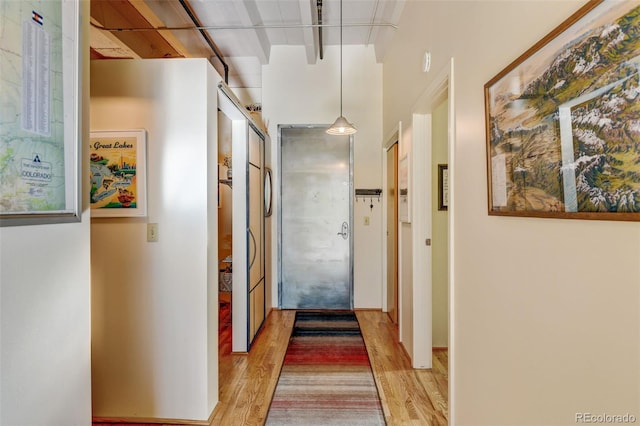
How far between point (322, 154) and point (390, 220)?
4.18ft

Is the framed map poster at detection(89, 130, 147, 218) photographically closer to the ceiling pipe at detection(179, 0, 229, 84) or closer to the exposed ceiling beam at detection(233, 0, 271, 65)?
the ceiling pipe at detection(179, 0, 229, 84)

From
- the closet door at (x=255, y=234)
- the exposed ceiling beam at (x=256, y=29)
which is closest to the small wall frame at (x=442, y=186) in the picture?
the closet door at (x=255, y=234)

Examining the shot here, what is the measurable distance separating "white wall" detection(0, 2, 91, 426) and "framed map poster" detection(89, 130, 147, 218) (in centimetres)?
93

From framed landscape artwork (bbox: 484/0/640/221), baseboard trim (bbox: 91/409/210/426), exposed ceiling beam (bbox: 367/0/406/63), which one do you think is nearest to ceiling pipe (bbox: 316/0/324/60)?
exposed ceiling beam (bbox: 367/0/406/63)

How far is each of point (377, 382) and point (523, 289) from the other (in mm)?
1651

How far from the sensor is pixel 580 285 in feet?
2.76

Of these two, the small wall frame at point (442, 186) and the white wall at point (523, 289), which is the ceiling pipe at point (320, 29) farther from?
the small wall frame at point (442, 186)

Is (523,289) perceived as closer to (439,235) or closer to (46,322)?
(46,322)

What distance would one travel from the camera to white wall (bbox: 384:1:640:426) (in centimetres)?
75

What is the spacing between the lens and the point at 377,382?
2338mm

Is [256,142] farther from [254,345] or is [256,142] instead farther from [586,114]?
[586,114]

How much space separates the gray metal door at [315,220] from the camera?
410 centimetres

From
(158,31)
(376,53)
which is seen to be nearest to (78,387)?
(158,31)

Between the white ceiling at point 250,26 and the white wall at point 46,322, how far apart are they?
6.92 feet
